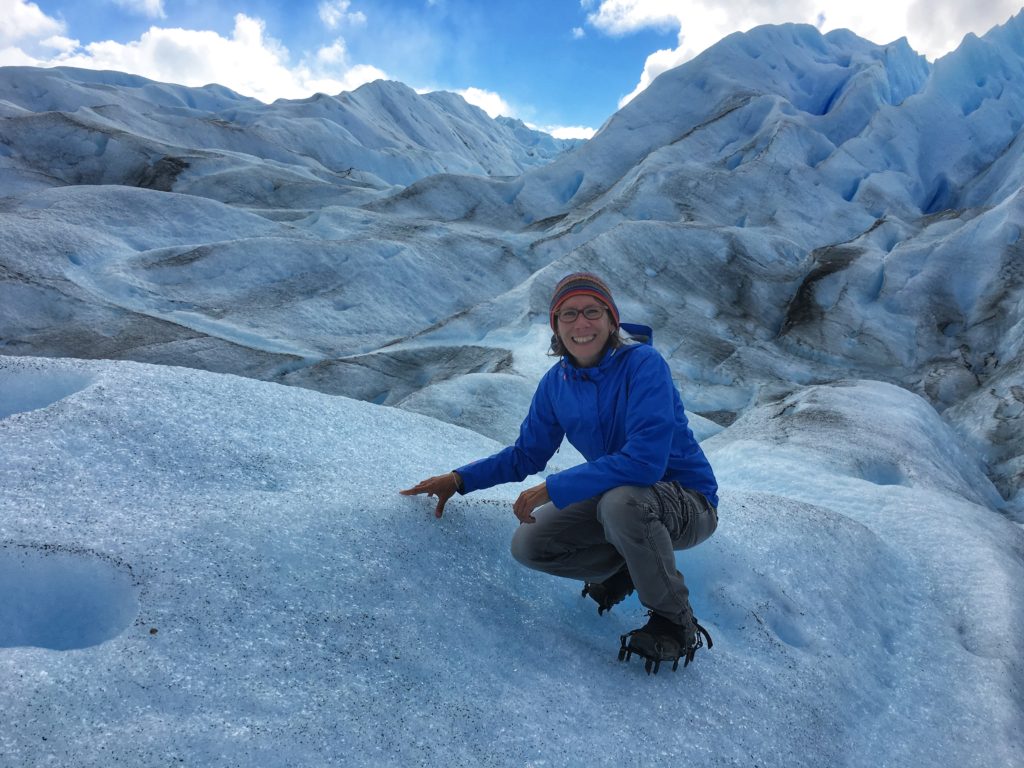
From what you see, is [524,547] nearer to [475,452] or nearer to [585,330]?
[585,330]

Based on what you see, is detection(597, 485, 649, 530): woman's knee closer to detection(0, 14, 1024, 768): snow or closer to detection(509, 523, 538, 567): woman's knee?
detection(509, 523, 538, 567): woman's knee

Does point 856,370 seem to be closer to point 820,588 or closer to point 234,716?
point 820,588

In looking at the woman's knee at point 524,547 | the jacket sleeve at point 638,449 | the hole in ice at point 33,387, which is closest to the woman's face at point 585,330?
the jacket sleeve at point 638,449

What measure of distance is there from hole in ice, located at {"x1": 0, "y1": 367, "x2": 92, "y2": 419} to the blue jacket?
2551mm

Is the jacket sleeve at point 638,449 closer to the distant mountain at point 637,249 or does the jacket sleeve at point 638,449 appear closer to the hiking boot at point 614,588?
the hiking boot at point 614,588

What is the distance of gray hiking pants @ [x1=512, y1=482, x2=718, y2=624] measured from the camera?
2.71m

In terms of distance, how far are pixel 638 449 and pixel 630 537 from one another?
0.38 meters

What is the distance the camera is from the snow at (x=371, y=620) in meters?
2.13

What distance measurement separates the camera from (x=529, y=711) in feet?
8.33

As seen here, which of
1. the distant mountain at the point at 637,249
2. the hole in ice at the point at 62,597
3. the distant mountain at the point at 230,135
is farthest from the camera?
the distant mountain at the point at 230,135

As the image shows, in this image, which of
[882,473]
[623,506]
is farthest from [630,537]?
[882,473]

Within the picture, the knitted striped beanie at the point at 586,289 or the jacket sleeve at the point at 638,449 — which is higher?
the knitted striped beanie at the point at 586,289

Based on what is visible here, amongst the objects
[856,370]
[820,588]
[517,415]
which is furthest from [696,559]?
[856,370]

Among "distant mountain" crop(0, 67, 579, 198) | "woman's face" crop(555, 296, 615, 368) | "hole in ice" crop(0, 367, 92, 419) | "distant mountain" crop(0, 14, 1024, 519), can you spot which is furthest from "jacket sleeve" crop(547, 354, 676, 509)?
"distant mountain" crop(0, 67, 579, 198)
